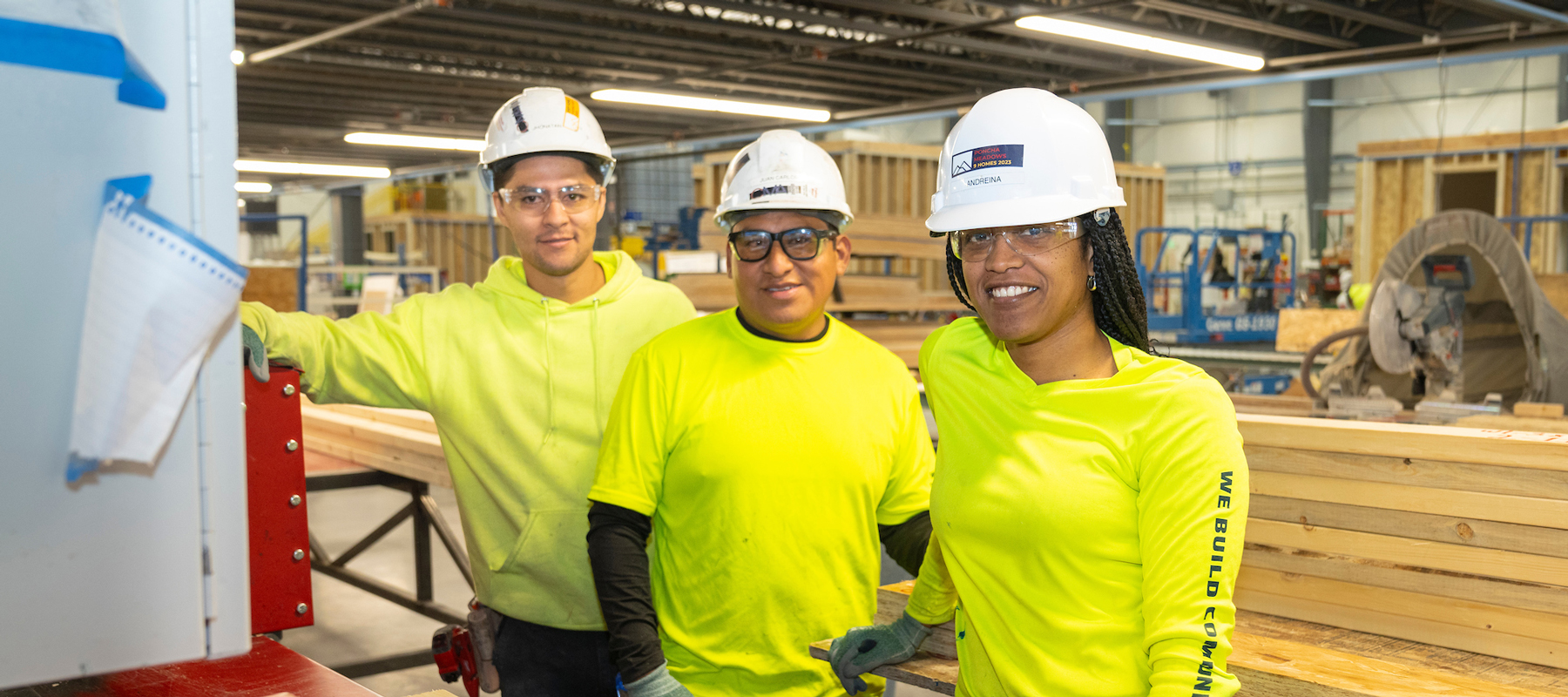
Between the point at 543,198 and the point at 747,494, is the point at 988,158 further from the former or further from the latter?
the point at 543,198

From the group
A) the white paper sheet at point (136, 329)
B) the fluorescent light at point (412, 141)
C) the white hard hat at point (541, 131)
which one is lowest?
the white paper sheet at point (136, 329)

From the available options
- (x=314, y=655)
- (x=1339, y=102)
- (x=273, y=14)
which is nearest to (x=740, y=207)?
(x=314, y=655)

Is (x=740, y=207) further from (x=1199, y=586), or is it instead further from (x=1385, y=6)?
(x=1385, y=6)

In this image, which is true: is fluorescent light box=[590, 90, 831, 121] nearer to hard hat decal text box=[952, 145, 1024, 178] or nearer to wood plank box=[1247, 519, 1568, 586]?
wood plank box=[1247, 519, 1568, 586]

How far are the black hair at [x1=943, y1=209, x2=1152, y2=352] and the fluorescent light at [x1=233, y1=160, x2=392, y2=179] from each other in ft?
58.7

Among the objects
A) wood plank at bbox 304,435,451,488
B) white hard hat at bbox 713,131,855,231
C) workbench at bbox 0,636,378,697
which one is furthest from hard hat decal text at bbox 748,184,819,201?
wood plank at bbox 304,435,451,488

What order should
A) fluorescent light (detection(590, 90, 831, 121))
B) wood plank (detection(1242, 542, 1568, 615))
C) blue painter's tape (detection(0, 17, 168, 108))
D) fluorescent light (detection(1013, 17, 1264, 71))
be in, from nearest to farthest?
blue painter's tape (detection(0, 17, 168, 108)) < wood plank (detection(1242, 542, 1568, 615)) < fluorescent light (detection(1013, 17, 1264, 71)) < fluorescent light (detection(590, 90, 831, 121))

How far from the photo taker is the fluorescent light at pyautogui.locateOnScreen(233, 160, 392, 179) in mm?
17891

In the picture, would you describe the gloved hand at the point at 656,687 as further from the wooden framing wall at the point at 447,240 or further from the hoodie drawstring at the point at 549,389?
the wooden framing wall at the point at 447,240

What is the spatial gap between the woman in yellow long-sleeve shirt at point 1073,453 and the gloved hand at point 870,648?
49cm

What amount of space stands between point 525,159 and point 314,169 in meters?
17.8

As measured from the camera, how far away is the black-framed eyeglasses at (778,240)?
257cm

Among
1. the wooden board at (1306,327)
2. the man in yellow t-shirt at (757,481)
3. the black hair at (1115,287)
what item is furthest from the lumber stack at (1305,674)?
the wooden board at (1306,327)

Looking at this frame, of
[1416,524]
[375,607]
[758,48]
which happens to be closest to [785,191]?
[1416,524]
